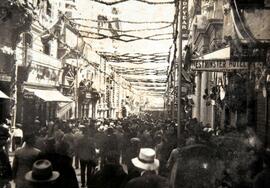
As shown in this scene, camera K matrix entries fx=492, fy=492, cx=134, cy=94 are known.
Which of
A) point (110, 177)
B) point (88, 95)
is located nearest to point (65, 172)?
point (110, 177)

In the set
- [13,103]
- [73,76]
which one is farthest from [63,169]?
[73,76]

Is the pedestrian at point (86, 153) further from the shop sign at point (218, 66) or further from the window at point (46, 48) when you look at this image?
the window at point (46, 48)

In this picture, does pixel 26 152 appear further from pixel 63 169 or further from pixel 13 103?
pixel 13 103

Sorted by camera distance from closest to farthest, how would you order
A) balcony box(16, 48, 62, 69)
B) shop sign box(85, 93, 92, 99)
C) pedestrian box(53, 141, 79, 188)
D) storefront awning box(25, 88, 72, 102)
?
1. pedestrian box(53, 141, 79, 188)
2. balcony box(16, 48, 62, 69)
3. storefront awning box(25, 88, 72, 102)
4. shop sign box(85, 93, 92, 99)

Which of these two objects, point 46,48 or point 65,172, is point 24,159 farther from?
point 46,48

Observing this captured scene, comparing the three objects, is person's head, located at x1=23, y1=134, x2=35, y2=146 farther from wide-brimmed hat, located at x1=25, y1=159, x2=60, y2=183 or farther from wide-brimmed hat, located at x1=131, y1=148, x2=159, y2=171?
wide-brimmed hat, located at x1=25, y1=159, x2=60, y2=183

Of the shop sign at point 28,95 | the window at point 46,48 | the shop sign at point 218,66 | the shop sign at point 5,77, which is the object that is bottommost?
the shop sign at point 28,95

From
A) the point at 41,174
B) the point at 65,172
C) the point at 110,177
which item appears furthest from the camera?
the point at 65,172

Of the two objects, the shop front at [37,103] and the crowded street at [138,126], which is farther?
the shop front at [37,103]

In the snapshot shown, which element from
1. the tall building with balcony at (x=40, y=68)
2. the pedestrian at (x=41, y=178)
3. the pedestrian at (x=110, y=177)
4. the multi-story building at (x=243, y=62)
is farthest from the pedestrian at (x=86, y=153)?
the tall building with balcony at (x=40, y=68)

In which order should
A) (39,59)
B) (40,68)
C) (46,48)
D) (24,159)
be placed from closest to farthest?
(24,159) → (39,59) → (40,68) → (46,48)

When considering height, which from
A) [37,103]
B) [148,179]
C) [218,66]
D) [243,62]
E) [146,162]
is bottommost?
[148,179]

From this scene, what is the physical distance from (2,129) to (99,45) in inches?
2081

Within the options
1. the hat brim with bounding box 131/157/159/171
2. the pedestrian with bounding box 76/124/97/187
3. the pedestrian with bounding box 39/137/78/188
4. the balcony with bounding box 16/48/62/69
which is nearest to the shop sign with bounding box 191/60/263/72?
the pedestrian with bounding box 76/124/97/187
